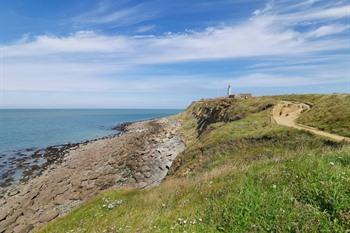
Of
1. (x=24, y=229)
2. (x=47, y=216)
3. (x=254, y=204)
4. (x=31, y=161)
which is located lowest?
(x=31, y=161)

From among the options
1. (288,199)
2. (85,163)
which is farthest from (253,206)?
(85,163)

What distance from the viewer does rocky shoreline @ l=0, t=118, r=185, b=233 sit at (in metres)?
34.7

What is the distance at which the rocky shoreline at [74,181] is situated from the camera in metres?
34.7

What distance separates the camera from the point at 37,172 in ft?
188

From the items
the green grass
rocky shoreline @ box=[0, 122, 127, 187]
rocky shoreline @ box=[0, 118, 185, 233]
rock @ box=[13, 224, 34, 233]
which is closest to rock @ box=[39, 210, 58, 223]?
rocky shoreline @ box=[0, 118, 185, 233]

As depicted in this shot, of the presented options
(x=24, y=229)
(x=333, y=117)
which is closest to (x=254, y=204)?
(x=24, y=229)

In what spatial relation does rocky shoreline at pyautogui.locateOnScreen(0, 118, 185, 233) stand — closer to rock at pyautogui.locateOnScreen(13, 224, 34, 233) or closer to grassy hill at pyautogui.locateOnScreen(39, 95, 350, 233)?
rock at pyautogui.locateOnScreen(13, 224, 34, 233)

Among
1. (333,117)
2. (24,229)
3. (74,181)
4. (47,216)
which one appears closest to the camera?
(24,229)

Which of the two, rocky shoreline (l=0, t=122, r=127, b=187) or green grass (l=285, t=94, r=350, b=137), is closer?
green grass (l=285, t=94, r=350, b=137)

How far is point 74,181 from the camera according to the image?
152 feet

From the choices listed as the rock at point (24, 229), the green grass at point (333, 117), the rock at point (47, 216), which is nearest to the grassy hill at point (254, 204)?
the rock at point (24, 229)

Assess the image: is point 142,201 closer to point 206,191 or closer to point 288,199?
point 206,191

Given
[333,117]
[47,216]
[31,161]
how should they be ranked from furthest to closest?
[31,161]
[333,117]
[47,216]

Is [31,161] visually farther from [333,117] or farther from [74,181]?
[333,117]
